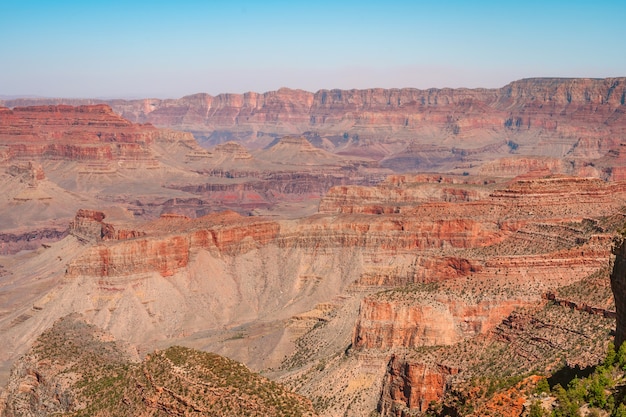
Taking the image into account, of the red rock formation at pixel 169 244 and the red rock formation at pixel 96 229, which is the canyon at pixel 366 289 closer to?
the red rock formation at pixel 169 244

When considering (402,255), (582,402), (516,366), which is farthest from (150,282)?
(582,402)

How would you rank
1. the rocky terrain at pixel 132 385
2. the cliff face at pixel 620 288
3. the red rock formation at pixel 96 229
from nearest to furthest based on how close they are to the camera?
the cliff face at pixel 620 288 → the rocky terrain at pixel 132 385 → the red rock formation at pixel 96 229

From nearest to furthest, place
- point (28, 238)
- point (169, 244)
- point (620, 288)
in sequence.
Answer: point (620, 288), point (169, 244), point (28, 238)

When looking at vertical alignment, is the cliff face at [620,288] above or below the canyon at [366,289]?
above

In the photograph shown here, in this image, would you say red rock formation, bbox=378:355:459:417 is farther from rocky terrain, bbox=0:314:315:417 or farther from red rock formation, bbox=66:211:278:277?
red rock formation, bbox=66:211:278:277

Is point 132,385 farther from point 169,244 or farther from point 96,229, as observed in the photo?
point 96,229

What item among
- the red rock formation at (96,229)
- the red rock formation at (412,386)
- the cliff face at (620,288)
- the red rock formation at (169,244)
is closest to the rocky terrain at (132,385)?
the red rock formation at (412,386)

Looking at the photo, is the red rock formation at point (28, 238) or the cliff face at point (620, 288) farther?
the red rock formation at point (28, 238)

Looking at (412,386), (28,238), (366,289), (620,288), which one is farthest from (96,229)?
(620,288)

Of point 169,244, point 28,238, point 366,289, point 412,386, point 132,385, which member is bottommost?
point 28,238

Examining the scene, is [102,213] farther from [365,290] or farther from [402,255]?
[365,290]
